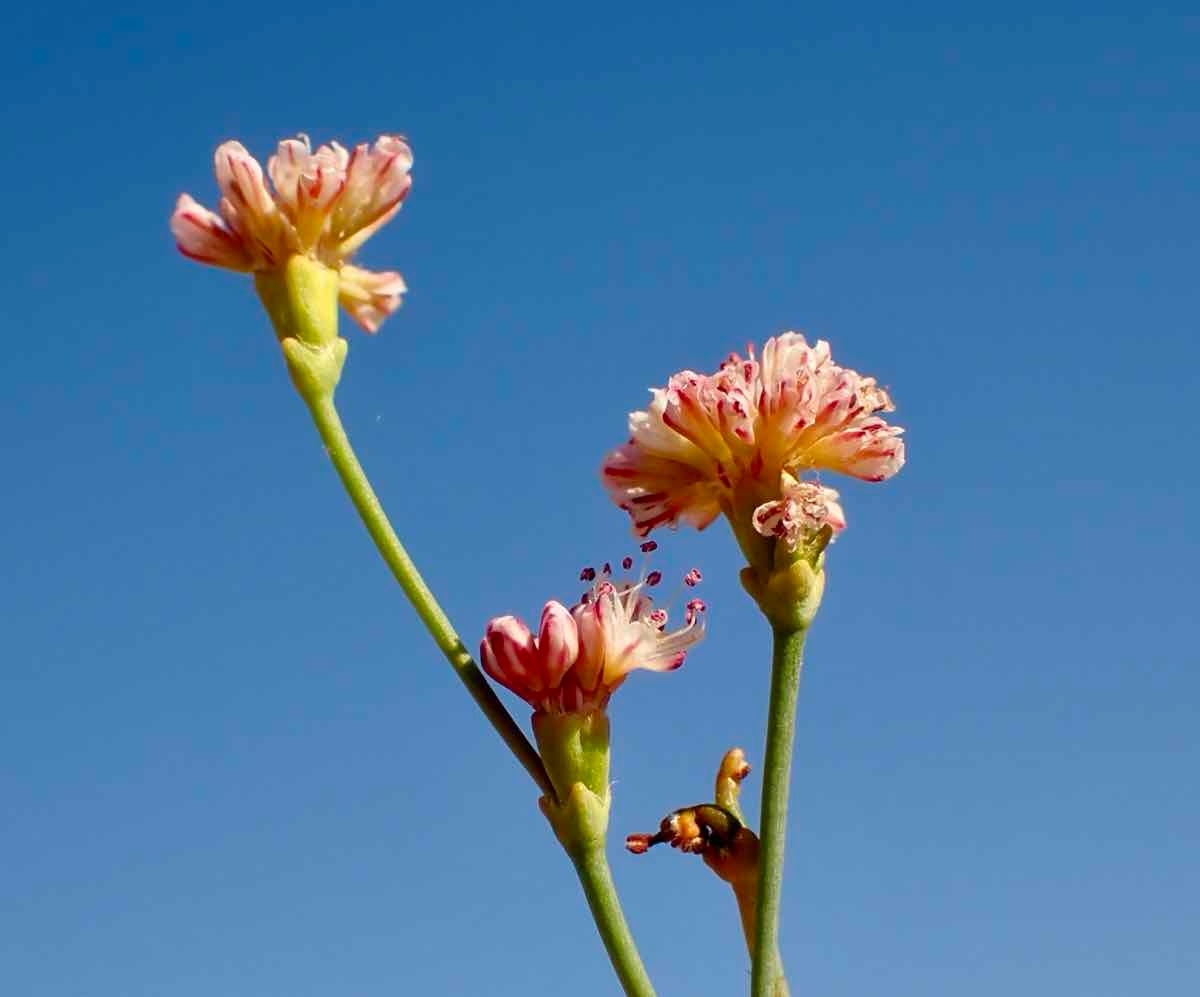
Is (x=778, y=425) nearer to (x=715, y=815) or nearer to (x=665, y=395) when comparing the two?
(x=665, y=395)

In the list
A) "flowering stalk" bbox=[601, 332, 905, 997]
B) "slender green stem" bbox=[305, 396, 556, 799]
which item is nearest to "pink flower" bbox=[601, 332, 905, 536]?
"flowering stalk" bbox=[601, 332, 905, 997]

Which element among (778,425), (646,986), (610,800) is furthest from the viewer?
(778,425)

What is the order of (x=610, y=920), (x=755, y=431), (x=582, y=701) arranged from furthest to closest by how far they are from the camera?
(x=755, y=431), (x=582, y=701), (x=610, y=920)

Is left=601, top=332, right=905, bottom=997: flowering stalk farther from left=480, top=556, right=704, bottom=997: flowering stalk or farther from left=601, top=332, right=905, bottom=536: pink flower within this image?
left=480, top=556, right=704, bottom=997: flowering stalk

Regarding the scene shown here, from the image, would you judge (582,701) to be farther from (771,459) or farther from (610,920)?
(771,459)

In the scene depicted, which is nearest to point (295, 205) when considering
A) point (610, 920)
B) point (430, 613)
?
point (430, 613)

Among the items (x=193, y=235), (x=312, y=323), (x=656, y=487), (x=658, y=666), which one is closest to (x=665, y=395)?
(x=656, y=487)

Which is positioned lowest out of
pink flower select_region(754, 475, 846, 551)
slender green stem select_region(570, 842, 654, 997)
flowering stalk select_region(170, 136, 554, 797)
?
slender green stem select_region(570, 842, 654, 997)
